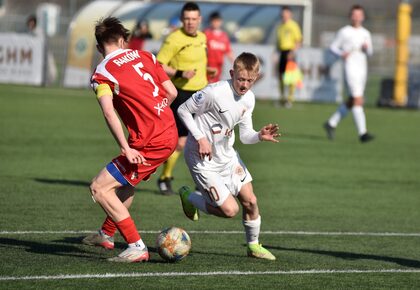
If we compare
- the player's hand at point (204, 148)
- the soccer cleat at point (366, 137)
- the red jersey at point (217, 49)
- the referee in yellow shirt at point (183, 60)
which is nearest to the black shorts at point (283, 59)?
the soccer cleat at point (366, 137)

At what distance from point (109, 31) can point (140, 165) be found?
110 centimetres

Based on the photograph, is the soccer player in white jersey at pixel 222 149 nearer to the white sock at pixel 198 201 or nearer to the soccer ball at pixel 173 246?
the white sock at pixel 198 201

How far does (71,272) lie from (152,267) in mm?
729

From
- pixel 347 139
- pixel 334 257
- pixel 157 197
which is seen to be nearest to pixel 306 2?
pixel 347 139

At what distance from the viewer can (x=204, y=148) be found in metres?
9.03

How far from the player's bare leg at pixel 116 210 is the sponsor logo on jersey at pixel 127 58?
2.82 feet

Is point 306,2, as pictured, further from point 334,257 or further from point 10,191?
point 334,257

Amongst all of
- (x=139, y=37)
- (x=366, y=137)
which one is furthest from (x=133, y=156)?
(x=139, y=37)

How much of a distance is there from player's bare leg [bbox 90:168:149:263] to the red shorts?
0.06 metres

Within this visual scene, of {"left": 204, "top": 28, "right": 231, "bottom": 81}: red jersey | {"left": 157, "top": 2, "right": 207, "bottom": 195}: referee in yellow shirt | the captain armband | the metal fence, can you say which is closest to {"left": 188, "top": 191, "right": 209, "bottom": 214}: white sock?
the captain armband

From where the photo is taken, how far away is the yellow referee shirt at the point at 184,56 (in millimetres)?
13727

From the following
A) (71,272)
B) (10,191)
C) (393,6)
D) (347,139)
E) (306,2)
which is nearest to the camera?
(71,272)

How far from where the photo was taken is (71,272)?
8.25 m

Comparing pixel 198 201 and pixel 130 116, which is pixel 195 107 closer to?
pixel 130 116
